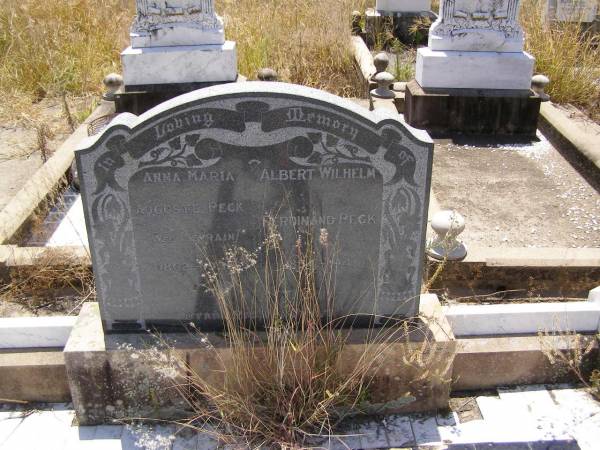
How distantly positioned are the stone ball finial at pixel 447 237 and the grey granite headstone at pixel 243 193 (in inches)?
28.3

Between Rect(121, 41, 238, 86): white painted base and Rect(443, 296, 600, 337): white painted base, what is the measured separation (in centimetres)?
427

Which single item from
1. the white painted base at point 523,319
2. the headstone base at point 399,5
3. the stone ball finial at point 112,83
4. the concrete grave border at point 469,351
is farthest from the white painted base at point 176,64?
the headstone base at point 399,5

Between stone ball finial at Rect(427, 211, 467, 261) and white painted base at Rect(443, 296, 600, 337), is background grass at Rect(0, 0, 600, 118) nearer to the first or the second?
stone ball finial at Rect(427, 211, 467, 261)

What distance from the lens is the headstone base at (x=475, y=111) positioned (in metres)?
6.32

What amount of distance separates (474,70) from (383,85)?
97cm

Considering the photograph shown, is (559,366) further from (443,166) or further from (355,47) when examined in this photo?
(355,47)

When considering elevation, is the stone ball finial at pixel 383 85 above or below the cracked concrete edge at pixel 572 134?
Answer: above

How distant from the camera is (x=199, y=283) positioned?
297cm

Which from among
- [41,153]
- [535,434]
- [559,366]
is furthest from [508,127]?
[41,153]

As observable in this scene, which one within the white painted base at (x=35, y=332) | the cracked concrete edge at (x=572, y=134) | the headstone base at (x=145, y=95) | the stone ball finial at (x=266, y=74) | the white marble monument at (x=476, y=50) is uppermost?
the white marble monument at (x=476, y=50)

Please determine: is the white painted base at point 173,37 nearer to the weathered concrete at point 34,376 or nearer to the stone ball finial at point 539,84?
the stone ball finial at point 539,84

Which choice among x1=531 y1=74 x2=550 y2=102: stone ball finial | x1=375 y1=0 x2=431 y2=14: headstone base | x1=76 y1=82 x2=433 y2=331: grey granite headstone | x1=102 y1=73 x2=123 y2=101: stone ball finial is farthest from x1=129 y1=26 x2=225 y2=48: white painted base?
x1=375 y1=0 x2=431 y2=14: headstone base

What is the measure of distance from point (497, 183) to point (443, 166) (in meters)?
0.54

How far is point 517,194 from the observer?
516cm
